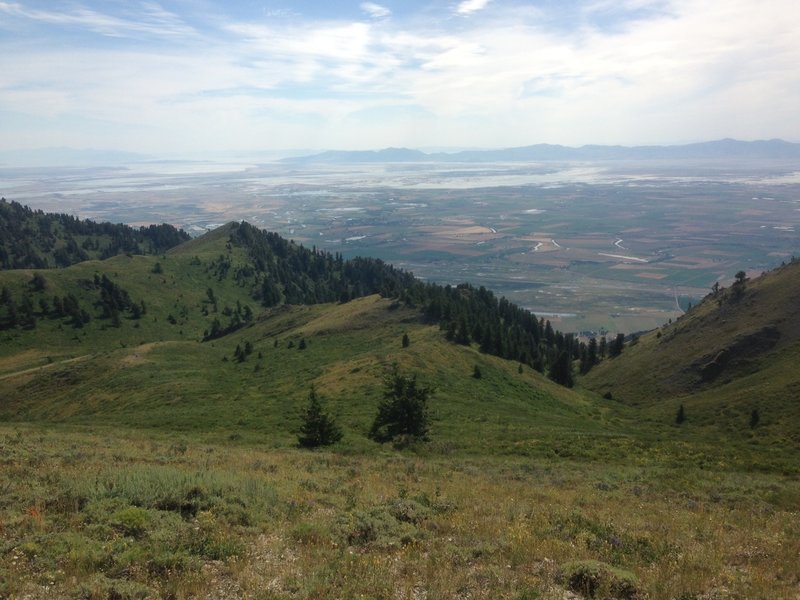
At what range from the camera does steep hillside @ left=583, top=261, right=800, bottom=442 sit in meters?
50.7

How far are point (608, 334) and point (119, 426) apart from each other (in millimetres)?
178264

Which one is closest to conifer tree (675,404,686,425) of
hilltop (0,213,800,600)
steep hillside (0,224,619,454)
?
hilltop (0,213,800,600)

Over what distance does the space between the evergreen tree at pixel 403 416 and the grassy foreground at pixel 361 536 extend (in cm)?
1406

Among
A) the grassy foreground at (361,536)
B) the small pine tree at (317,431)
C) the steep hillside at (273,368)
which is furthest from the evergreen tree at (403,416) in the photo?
the grassy foreground at (361,536)

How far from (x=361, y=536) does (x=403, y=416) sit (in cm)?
2375

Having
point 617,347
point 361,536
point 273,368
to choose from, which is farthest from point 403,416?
point 617,347

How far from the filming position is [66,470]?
59.2 ft

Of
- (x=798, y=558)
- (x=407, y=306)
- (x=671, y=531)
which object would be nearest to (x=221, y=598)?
(x=671, y=531)

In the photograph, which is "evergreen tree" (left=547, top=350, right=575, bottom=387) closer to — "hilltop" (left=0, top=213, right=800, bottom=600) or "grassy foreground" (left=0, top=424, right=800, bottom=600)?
"hilltop" (left=0, top=213, right=800, bottom=600)

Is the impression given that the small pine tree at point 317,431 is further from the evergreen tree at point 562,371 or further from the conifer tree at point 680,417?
the evergreen tree at point 562,371

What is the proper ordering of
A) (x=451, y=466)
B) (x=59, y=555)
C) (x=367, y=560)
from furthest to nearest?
(x=451, y=466) → (x=367, y=560) → (x=59, y=555)

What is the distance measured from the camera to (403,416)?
3694 centimetres

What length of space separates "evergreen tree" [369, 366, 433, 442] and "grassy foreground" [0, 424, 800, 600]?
14.1m

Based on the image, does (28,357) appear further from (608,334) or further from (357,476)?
(608,334)
